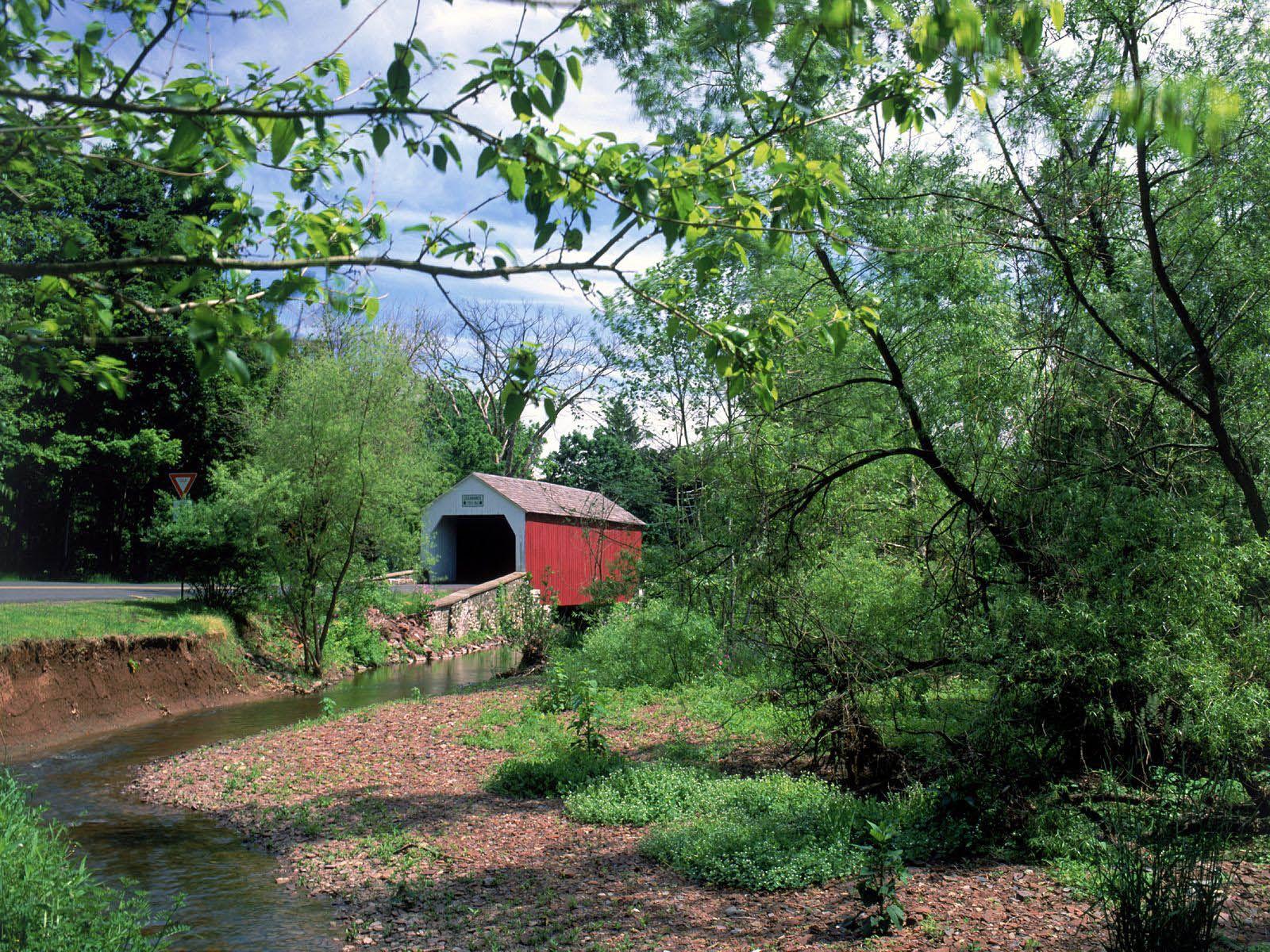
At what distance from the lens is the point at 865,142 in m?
8.95

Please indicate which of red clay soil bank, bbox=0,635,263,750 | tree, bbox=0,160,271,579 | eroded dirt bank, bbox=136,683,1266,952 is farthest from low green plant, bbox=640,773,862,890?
tree, bbox=0,160,271,579

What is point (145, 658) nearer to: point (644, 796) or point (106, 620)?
point (106, 620)

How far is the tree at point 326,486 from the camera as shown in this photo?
18.5 metres

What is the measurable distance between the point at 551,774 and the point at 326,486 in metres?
12.2

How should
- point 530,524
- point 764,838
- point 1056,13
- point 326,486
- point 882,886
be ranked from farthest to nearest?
point 530,524, point 326,486, point 764,838, point 882,886, point 1056,13

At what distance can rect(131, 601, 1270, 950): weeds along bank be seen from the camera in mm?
4734

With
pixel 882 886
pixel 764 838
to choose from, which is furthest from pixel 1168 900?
pixel 764 838

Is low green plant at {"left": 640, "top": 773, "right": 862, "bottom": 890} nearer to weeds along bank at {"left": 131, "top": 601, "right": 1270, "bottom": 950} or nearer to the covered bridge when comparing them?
weeds along bank at {"left": 131, "top": 601, "right": 1270, "bottom": 950}

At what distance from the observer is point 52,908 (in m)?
4.40

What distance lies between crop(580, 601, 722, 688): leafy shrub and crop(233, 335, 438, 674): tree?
740 centimetres

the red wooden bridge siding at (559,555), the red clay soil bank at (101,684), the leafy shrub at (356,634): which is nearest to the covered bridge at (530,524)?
the red wooden bridge siding at (559,555)

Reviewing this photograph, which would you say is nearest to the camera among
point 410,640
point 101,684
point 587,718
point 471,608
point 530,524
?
point 587,718

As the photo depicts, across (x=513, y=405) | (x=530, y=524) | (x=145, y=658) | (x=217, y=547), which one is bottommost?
(x=145, y=658)

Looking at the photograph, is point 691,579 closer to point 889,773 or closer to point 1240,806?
point 889,773
